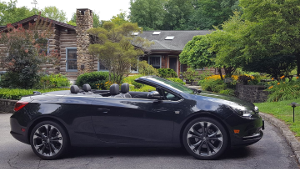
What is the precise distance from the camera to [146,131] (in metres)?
5.54

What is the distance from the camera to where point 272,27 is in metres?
13.0

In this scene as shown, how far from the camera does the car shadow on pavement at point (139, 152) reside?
5758 mm

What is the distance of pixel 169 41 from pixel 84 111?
91.1ft

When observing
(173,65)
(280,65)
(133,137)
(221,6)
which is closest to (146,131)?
(133,137)

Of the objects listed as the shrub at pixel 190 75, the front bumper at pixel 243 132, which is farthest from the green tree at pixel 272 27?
the shrub at pixel 190 75

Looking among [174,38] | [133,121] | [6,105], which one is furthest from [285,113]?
[174,38]

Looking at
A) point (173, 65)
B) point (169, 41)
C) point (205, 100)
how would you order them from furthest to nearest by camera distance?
1. point (169, 41)
2. point (173, 65)
3. point (205, 100)

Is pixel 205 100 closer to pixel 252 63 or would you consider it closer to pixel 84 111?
pixel 84 111

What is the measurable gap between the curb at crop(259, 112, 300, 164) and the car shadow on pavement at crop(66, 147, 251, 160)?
81 centimetres

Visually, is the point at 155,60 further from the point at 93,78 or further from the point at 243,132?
the point at 243,132

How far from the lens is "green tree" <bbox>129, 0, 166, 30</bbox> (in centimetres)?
4909

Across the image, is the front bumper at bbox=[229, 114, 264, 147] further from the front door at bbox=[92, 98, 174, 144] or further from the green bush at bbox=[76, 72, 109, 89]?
the green bush at bbox=[76, 72, 109, 89]

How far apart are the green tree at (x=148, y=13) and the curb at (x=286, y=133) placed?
40.3 m

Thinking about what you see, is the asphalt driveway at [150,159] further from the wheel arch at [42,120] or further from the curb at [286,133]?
the wheel arch at [42,120]
